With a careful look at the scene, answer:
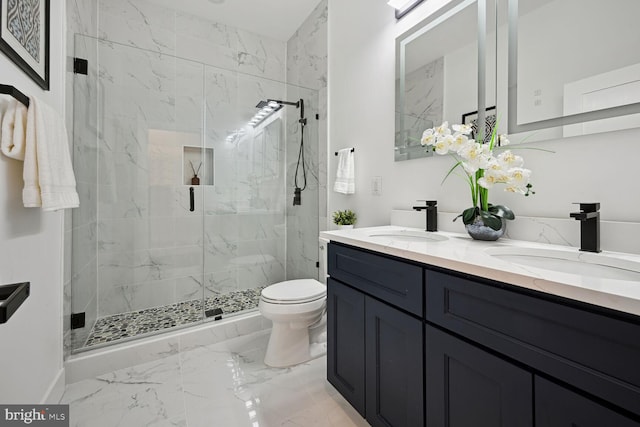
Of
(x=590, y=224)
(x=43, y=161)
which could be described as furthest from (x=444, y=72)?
(x=43, y=161)

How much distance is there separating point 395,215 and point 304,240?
116 centimetres

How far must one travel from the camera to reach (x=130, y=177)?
2279mm

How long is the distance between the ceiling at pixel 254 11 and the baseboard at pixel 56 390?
2877 mm

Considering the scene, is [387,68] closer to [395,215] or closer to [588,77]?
[395,215]

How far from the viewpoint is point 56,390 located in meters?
1.45

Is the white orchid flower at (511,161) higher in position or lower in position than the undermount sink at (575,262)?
higher

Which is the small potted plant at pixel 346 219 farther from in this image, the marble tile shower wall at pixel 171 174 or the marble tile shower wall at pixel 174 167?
the marble tile shower wall at pixel 171 174

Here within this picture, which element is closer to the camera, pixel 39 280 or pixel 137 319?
pixel 39 280

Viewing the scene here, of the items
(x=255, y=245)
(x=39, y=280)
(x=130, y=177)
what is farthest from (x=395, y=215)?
(x=130, y=177)

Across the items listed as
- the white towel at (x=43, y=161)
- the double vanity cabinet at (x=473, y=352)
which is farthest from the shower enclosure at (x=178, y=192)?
the double vanity cabinet at (x=473, y=352)

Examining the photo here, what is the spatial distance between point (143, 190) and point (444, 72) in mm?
2371

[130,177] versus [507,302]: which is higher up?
[130,177]

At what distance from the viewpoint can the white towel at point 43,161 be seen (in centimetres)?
105

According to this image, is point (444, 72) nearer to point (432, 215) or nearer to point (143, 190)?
point (432, 215)
